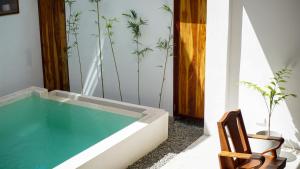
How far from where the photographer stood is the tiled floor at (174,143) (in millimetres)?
5859

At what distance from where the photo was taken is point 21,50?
26.9 ft

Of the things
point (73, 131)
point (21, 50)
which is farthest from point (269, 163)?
point (21, 50)

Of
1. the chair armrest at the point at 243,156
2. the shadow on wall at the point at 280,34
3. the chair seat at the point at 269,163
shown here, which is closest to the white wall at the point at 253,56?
the shadow on wall at the point at 280,34

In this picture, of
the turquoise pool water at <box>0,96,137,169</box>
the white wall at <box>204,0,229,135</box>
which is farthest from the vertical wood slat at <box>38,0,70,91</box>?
the white wall at <box>204,0,229,135</box>

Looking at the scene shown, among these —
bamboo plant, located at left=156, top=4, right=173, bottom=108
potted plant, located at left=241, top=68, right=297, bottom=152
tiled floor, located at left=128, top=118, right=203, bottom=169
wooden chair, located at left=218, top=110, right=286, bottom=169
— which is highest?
bamboo plant, located at left=156, top=4, right=173, bottom=108

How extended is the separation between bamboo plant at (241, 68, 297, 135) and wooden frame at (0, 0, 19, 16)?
171 inches

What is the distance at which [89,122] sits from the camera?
23.1ft

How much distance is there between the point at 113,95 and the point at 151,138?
6.86ft

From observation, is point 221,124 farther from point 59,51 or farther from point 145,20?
point 59,51

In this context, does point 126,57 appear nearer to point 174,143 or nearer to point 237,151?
point 174,143

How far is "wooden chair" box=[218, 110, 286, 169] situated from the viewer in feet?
14.6

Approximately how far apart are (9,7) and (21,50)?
82 centimetres

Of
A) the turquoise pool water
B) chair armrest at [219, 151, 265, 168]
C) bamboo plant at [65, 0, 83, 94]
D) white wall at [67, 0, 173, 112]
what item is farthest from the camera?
bamboo plant at [65, 0, 83, 94]

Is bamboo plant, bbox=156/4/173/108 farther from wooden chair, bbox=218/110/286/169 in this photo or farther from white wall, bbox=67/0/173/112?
wooden chair, bbox=218/110/286/169
